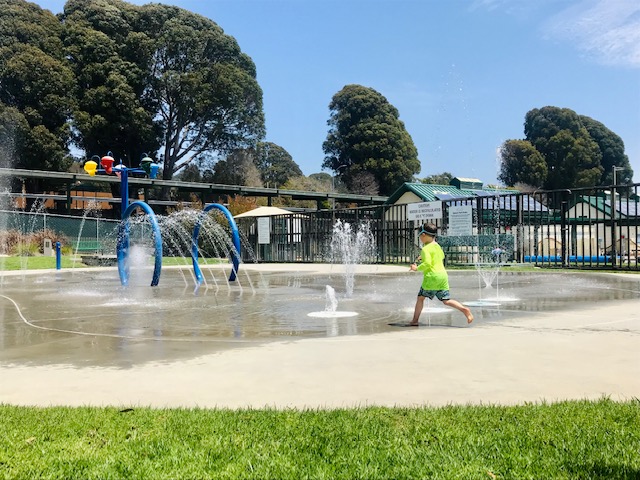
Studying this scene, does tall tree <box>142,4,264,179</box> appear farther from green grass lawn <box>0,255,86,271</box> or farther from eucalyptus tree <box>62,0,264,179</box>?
green grass lawn <box>0,255,86,271</box>

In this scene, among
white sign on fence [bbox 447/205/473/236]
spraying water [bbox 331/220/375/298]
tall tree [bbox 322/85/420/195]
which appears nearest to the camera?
white sign on fence [bbox 447/205/473/236]

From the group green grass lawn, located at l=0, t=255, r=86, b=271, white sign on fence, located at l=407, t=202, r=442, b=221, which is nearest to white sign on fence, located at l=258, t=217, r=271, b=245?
green grass lawn, located at l=0, t=255, r=86, b=271

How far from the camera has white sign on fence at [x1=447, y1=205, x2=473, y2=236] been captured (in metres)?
23.2

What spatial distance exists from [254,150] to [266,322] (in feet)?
173

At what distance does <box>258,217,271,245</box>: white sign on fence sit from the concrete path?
26797 mm

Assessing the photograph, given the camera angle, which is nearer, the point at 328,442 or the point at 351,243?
the point at 328,442

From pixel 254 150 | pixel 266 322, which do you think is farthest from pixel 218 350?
pixel 254 150

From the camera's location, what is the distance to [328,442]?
11.0 feet

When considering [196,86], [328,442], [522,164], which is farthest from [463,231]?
[522,164]

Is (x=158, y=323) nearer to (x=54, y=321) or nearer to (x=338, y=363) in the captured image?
(x=54, y=321)

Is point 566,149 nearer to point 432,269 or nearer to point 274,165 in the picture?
point 274,165

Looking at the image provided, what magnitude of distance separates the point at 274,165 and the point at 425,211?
57.8 m

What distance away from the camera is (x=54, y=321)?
8.72 m

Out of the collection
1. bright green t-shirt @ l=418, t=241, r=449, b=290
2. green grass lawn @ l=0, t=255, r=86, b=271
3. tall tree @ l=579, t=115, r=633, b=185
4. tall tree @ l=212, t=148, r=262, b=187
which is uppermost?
tall tree @ l=579, t=115, r=633, b=185
